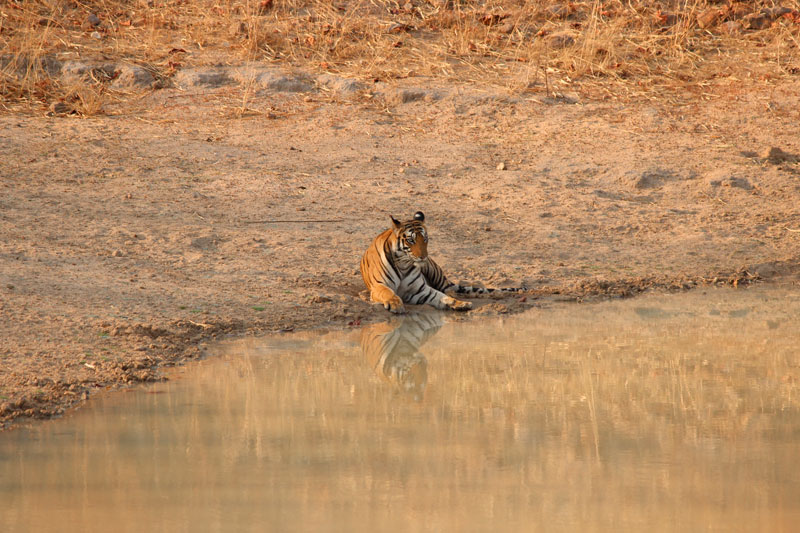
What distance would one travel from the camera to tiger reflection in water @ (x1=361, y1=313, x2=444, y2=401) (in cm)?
580

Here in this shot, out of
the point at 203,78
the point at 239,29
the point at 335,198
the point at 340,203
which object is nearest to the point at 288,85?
the point at 203,78

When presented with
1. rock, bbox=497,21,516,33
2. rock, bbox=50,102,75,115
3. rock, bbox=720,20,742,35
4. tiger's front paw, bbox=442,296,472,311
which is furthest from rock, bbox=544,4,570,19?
tiger's front paw, bbox=442,296,472,311

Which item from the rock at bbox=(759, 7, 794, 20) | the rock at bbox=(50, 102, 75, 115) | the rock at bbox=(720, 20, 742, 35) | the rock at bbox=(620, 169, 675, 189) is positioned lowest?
the rock at bbox=(620, 169, 675, 189)

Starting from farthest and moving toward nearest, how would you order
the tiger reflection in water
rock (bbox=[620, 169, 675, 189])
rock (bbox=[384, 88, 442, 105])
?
rock (bbox=[384, 88, 442, 105]), rock (bbox=[620, 169, 675, 189]), the tiger reflection in water

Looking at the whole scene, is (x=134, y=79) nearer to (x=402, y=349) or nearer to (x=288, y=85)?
(x=288, y=85)

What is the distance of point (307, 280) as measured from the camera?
27.2 feet

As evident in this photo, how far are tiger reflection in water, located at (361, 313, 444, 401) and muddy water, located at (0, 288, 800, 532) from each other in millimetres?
24

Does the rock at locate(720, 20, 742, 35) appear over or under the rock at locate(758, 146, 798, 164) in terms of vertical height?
over

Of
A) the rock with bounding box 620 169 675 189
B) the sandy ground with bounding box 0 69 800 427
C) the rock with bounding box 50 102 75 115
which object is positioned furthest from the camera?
the rock with bounding box 50 102 75 115

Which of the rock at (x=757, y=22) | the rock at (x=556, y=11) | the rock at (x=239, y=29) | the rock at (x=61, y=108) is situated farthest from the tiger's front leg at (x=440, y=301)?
the rock at (x=757, y=22)

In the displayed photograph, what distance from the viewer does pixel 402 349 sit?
6.66 meters

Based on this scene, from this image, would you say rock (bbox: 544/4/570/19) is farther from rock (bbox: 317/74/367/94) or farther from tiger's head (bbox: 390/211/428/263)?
tiger's head (bbox: 390/211/428/263)

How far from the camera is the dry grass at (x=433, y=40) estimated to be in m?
12.5

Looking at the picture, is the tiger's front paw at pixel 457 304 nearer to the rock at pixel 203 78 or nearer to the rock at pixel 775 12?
the rock at pixel 203 78
